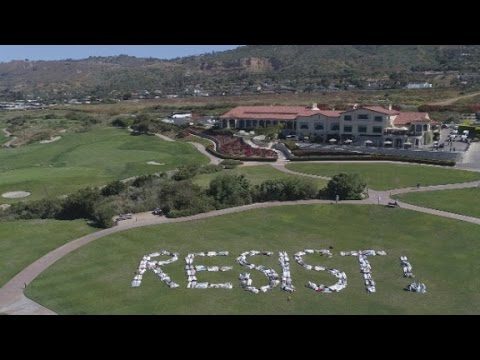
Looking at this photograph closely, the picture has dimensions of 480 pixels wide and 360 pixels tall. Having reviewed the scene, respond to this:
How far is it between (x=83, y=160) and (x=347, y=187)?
4746 centimetres

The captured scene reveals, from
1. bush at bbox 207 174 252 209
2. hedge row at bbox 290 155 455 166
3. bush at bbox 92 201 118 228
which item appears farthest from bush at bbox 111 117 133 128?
bush at bbox 92 201 118 228

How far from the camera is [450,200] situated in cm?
4969

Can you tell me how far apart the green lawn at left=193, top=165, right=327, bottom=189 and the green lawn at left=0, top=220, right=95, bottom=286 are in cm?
1776

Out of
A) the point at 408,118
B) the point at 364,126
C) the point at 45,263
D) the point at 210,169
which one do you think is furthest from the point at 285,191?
the point at 408,118

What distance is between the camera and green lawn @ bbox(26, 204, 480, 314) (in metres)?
30.5

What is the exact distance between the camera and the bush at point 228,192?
164ft

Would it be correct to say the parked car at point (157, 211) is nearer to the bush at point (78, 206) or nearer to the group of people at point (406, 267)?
the bush at point (78, 206)

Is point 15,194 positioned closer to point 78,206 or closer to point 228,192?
point 78,206

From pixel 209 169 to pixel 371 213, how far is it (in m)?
27.5

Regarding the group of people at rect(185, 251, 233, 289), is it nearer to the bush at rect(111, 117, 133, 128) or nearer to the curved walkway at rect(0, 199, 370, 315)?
the curved walkway at rect(0, 199, 370, 315)

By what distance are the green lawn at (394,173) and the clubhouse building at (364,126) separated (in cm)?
1248

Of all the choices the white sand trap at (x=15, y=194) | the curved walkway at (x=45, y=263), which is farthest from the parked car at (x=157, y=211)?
the white sand trap at (x=15, y=194)

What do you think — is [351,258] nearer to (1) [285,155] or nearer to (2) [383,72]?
(1) [285,155]

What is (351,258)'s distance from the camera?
37.7 m
